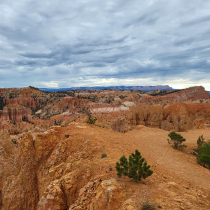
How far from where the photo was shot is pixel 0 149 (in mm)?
24688

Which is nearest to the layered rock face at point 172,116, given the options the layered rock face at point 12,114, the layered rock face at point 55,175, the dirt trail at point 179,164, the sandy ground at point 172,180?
the sandy ground at point 172,180

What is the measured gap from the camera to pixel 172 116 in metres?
40.8

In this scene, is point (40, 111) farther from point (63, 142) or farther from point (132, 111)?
point (63, 142)

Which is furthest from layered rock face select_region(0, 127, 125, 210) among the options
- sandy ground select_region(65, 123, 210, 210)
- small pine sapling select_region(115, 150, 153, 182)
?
sandy ground select_region(65, 123, 210, 210)

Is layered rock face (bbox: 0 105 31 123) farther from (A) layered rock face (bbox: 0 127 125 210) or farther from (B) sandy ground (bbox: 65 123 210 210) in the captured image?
(B) sandy ground (bbox: 65 123 210 210)

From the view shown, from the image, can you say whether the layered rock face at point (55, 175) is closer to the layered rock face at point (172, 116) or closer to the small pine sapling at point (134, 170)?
the small pine sapling at point (134, 170)

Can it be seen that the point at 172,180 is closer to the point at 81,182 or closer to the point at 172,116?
the point at 81,182

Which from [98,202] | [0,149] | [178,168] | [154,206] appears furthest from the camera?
[0,149]

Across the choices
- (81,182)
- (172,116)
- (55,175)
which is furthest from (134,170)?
(172,116)

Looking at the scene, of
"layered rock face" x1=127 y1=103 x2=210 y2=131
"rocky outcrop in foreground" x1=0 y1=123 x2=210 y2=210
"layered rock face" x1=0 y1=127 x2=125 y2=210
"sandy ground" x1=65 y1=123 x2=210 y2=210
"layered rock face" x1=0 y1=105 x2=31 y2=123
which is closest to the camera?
"sandy ground" x1=65 y1=123 x2=210 y2=210

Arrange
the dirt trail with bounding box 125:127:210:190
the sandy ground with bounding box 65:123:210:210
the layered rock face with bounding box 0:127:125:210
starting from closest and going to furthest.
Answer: the sandy ground with bounding box 65:123:210:210, the layered rock face with bounding box 0:127:125:210, the dirt trail with bounding box 125:127:210:190

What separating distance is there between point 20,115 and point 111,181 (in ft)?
271

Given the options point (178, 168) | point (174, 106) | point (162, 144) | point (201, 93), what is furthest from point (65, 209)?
point (201, 93)

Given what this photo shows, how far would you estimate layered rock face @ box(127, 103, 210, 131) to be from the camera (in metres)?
38.5
